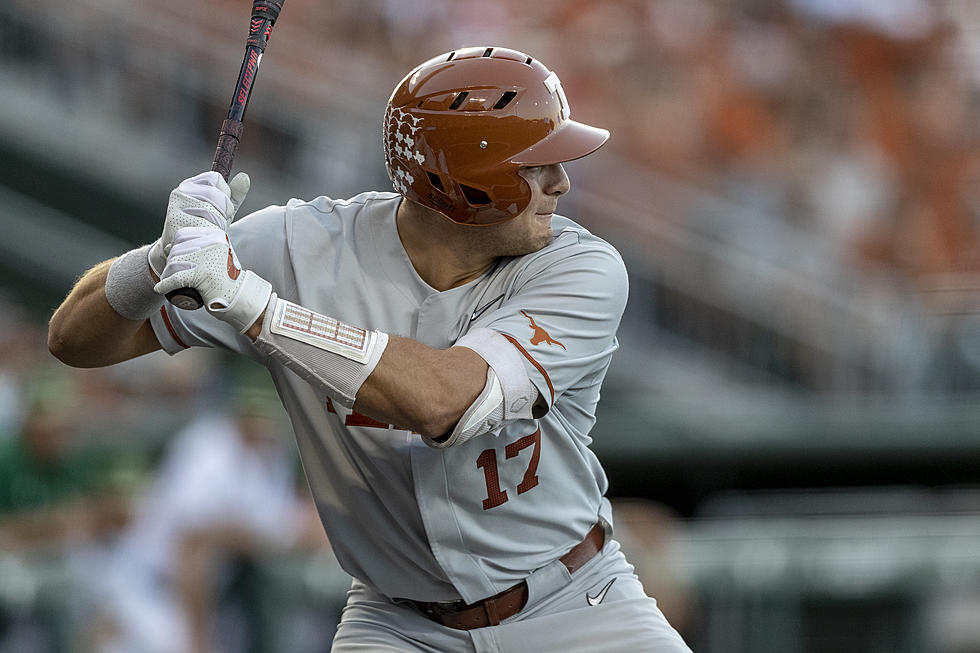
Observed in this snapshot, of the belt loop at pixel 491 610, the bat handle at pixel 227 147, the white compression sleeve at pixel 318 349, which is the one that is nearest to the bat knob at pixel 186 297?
the white compression sleeve at pixel 318 349

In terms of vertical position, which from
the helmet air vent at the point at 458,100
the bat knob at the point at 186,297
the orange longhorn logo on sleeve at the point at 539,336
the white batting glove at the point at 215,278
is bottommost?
the orange longhorn logo on sleeve at the point at 539,336

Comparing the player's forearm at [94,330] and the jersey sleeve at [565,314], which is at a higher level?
the jersey sleeve at [565,314]

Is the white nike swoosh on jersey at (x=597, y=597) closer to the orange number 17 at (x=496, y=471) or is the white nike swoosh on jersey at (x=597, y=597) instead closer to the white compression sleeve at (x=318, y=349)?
the orange number 17 at (x=496, y=471)

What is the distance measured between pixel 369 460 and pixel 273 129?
5445mm

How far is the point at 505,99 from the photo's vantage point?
3086 mm

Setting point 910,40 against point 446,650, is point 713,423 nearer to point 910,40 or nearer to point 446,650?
point 910,40

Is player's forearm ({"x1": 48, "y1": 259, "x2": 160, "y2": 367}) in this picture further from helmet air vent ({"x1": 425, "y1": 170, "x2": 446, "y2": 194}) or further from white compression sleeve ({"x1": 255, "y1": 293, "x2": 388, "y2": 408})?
helmet air vent ({"x1": 425, "y1": 170, "x2": 446, "y2": 194})

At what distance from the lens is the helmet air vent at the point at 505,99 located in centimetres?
307

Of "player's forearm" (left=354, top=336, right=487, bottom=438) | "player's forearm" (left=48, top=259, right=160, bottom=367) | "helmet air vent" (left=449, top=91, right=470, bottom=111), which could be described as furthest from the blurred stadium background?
"player's forearm" (left=354, top=336, right=487, bottom=438)

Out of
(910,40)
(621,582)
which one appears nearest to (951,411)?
(910,40)

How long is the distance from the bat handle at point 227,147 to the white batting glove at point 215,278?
381mm

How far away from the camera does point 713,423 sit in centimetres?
797

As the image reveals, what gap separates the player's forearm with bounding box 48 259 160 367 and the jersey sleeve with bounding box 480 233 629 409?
85cm

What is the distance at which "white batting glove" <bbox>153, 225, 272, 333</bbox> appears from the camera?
259cm
